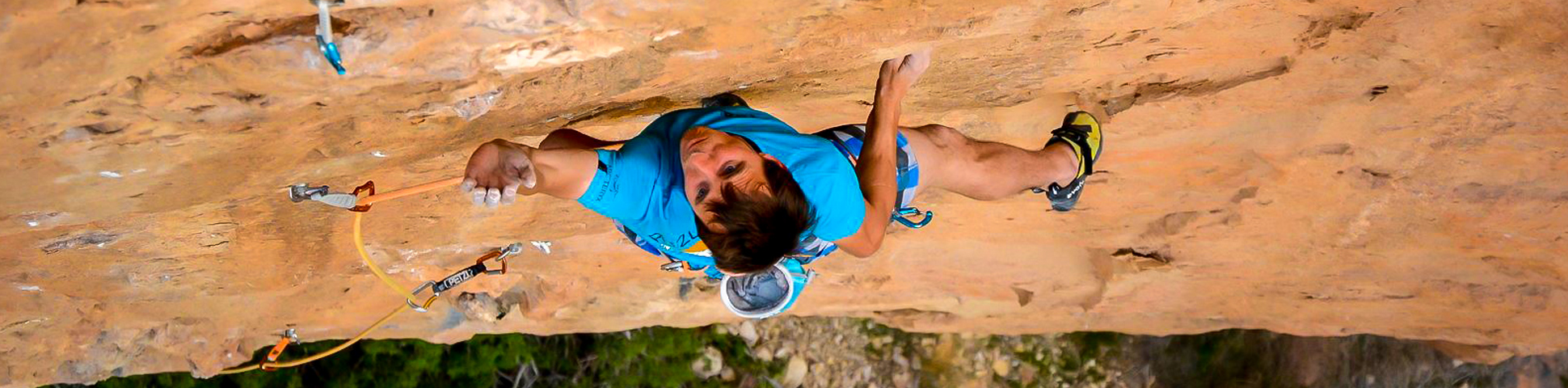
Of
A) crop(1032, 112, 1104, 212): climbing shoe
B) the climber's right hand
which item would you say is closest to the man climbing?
the climber's right hand

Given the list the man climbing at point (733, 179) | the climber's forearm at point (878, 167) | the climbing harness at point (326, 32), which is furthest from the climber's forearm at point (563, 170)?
the climber's forearm at point (878, 167)

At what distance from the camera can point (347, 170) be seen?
2.65 metres

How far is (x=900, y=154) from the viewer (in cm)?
261

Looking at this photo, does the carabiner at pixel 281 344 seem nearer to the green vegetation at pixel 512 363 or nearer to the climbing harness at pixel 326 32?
the green vegetation at pixel 512 363

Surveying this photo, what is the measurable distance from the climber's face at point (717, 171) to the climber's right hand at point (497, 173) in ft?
0.98

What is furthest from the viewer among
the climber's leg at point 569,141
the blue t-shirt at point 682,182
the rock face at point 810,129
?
the climber's leg at point 569,141

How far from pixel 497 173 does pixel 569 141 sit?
50 cm

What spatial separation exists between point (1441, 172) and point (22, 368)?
173 inches

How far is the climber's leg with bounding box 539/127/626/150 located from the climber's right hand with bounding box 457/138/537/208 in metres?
0.36

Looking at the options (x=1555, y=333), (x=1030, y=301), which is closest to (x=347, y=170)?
(x=1030, y=301)

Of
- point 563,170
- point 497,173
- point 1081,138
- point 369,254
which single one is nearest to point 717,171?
point 563,170

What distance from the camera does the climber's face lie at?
2086mm

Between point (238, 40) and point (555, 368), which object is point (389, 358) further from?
point (238, 40)

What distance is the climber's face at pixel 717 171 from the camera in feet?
6.84
